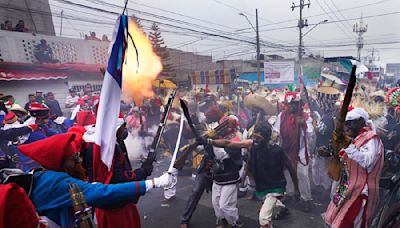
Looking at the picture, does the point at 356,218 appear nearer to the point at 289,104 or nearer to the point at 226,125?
the point at 226,125

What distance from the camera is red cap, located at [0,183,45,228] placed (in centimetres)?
134

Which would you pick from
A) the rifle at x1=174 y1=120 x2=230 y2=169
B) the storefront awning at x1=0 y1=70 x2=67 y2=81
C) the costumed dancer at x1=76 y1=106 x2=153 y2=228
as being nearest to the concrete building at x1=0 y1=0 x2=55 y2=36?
the storefront awning at x1=0 y1=70 x2=67 y2=81

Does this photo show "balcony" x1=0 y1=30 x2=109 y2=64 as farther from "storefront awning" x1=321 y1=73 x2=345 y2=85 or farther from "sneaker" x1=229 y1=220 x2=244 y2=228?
"storefront awning" x1=321 y1=73 x2=345 y2=85

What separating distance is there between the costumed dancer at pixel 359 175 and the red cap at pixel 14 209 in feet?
8.89

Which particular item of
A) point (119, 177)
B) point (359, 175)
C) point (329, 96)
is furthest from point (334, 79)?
point (119, 177)

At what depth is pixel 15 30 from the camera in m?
14.6

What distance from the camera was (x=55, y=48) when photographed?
53.9 feet

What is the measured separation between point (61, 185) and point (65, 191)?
53 millimetres

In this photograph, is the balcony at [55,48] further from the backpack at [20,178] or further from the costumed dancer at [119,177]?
the backpack at [20,178]

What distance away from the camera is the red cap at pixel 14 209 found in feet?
4.40

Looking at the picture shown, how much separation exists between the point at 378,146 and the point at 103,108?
9.10ft

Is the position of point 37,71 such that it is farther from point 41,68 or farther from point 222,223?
point 222,223

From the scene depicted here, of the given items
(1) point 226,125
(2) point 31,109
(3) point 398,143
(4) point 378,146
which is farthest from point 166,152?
(4) point 378,146

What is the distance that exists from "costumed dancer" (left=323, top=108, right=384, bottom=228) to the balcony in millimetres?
15499
